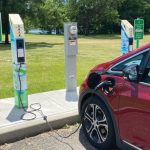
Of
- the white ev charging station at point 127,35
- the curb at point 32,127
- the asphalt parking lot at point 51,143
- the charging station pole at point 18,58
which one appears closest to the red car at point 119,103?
the asphalt parking lot at point 51,143

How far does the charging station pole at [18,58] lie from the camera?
5812 millimetres

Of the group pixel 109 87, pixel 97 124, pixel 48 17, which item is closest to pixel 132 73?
pixel 109 87

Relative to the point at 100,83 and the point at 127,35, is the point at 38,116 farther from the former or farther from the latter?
the point at 127,35

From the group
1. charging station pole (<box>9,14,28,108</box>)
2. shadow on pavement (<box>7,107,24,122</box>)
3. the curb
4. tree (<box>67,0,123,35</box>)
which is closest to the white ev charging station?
the curb

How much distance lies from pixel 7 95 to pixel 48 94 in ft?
3.13

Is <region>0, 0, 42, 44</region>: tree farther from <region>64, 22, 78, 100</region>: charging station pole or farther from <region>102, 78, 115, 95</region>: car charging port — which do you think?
<region>102, 78, 115, 95</region>: car charging port

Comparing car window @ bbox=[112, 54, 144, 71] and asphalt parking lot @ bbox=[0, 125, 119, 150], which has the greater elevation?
car window @ bbox=[112, 54, 144, 71]

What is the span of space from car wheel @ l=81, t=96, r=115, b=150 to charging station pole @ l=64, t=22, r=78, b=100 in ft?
6.76

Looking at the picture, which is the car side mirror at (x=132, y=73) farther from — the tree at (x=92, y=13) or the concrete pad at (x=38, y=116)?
the tree at (x=92, y=13)

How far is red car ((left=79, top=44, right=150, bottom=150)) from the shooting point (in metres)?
3.83

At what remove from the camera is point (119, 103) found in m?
4.14

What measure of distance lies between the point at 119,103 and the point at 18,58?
7.94ft

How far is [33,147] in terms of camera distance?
16.1 ft

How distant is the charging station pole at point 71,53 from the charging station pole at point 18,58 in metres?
1.14
